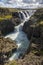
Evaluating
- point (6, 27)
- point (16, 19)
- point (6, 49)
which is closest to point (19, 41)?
point (6, 49)

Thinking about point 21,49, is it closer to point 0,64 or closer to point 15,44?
point 15,44

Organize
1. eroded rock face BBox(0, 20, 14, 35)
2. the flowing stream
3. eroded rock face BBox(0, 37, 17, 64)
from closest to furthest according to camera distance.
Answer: eroded rock face BBox(0, 37, 17, 64) < the flowing stream < eroded rock face BBox(0, 20, 14, 35)

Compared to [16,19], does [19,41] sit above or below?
above

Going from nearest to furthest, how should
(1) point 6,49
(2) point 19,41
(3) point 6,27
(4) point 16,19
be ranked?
(1) point 6,49, (2) point 19,41, (3) point 6,27, (4) point 16,19

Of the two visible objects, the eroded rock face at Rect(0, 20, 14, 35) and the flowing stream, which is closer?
the flowing stream

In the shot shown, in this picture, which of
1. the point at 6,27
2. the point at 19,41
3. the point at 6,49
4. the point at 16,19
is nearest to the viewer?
the point at 6,49

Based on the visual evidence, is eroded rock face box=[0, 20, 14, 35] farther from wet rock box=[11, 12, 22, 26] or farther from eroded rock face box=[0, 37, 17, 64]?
eroded rock face box=[0, 37, 17, 64]

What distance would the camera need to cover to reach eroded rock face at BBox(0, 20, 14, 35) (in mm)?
82287

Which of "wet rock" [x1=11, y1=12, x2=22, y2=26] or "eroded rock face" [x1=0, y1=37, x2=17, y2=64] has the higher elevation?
"eroded rock face" [x1=0, y1=37, x2=17, y2=64]

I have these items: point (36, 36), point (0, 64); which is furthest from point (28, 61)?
point (36, 36)

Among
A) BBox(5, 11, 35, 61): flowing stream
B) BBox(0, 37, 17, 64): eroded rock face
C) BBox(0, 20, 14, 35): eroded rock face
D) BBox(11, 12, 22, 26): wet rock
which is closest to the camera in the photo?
BBox(0, 37, 17, 64): eroded rock face

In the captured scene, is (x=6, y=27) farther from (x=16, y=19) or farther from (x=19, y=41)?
(x=19, y=41)

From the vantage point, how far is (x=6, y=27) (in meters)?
83.6

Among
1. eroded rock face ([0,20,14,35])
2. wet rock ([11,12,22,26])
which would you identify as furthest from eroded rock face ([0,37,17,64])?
wet rock ([11,12,22,26])
